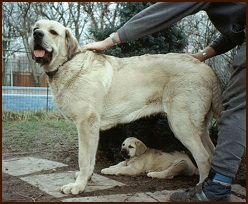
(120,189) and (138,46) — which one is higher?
(138,46)

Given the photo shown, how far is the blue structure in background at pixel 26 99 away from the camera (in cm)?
1093

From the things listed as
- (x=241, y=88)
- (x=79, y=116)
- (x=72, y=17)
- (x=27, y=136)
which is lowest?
(x=27, y=136)

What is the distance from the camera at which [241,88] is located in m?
2.67

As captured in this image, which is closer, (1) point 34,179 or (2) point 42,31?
(2) point 42,31

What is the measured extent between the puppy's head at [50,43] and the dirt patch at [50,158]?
1.31 meters

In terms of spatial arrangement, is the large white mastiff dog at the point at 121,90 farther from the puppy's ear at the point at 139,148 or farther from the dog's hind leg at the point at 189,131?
the puppy's ear at the point at 139,148

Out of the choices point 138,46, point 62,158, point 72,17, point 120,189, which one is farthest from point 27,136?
point 72,17

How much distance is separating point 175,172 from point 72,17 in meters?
17.4

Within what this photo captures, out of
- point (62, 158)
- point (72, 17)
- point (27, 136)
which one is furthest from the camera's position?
point (72, 17)

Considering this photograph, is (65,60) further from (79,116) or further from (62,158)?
(62,158)

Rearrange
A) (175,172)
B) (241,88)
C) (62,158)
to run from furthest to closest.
→ (62,158) < (175,172) < (241,88)

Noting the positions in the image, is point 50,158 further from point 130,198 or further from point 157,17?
point 157,17

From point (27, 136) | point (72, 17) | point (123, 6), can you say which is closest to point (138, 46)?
point (123, 6)

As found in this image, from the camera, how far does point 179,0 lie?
114 inches
